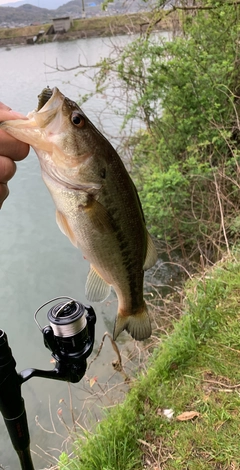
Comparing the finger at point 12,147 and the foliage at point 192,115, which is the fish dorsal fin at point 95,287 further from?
the foliage at point 192,115

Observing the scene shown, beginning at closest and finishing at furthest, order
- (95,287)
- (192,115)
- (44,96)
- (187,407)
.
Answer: (44,96)
(95,287)
(187,407)
(192,115)

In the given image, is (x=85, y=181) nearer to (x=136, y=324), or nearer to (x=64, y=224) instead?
(x=64, y=224)

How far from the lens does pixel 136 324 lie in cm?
194

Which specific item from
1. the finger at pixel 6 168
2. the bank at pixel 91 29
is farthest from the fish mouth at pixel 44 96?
the bank at pixel 91 29

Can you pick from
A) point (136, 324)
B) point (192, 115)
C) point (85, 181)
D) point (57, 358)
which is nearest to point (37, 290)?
point (192, 115)

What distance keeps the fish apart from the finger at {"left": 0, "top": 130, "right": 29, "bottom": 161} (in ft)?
0.06

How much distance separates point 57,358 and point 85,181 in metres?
1.10

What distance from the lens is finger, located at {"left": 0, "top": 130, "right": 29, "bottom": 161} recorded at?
1.17 metres

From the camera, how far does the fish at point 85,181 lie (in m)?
1.30

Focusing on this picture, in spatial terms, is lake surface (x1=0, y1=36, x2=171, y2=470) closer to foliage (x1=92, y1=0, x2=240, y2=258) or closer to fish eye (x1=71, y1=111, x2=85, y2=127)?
foliage (x1=92, y1=0, x2=240, y2=258)

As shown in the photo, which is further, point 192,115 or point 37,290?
point 37,290

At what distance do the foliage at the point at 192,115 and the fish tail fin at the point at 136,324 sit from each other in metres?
3.60

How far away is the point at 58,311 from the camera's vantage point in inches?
78.0

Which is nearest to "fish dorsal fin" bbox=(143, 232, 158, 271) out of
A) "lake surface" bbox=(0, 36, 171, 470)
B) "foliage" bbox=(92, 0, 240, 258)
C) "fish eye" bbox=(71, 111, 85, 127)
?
"fish eye" bbox=(71, 111, 85, 127)
